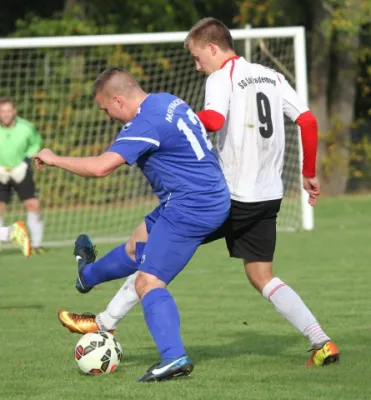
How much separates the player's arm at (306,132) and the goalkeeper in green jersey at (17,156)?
7409 millimetres

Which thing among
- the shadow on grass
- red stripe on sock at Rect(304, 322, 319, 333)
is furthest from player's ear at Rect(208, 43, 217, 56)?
the shadow on grass

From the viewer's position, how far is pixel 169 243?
5949 millimetres

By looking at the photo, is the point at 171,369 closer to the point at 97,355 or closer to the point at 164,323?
the point at 164,323

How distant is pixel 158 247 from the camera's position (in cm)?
594

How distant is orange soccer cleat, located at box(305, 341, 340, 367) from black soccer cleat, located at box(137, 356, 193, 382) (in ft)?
2.85

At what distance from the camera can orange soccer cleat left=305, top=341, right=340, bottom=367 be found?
6312mm

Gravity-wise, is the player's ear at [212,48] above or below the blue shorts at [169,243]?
above

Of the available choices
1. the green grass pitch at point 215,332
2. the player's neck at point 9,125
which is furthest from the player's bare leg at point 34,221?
the player's neck at point 9,125

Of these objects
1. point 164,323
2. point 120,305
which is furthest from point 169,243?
point 120,305

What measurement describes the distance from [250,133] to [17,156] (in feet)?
25.2

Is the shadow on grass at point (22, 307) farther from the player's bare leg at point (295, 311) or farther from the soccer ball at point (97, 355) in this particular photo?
the player's bare leg at point (295, 311)

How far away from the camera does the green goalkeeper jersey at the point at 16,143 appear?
13.8m

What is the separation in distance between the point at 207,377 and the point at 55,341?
1829 mm

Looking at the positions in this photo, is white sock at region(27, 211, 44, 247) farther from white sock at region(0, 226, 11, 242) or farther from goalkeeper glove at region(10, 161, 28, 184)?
white sock at region(0, 226, 11, 242)
